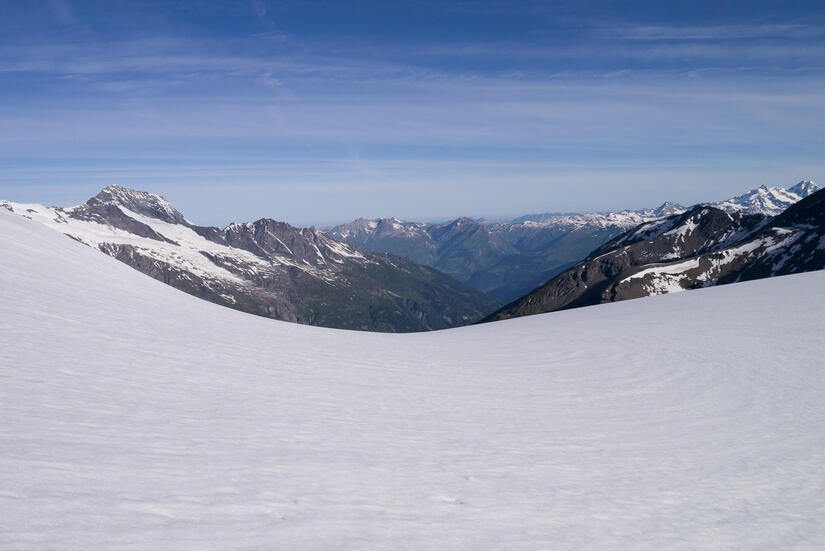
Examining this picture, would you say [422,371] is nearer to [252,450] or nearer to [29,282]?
[252,450]

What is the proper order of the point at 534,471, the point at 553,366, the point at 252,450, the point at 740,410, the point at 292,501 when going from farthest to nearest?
the point at 553,366 → the point at 740,410 → the point at 534,471 → the point at 252,450 → the point at 292,501

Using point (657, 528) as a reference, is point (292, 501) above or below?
above

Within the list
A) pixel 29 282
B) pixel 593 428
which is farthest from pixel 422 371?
pixel 29 282

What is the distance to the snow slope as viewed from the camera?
5.56 m

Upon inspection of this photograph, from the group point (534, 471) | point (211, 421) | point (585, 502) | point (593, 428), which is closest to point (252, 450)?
point (211, 421)

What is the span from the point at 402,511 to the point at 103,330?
1019 centimetres

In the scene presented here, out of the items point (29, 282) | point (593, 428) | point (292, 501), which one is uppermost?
point (29, 282)

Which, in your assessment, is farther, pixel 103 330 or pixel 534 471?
pixel 103 330

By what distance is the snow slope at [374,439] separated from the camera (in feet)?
18.2

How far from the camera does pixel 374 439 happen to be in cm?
884

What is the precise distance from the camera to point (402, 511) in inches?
245

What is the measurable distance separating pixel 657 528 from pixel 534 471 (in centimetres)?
207

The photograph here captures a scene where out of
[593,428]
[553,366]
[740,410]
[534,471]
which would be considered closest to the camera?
[534,471]

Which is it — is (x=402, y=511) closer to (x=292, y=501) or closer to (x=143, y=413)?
(x=292, y=501)
